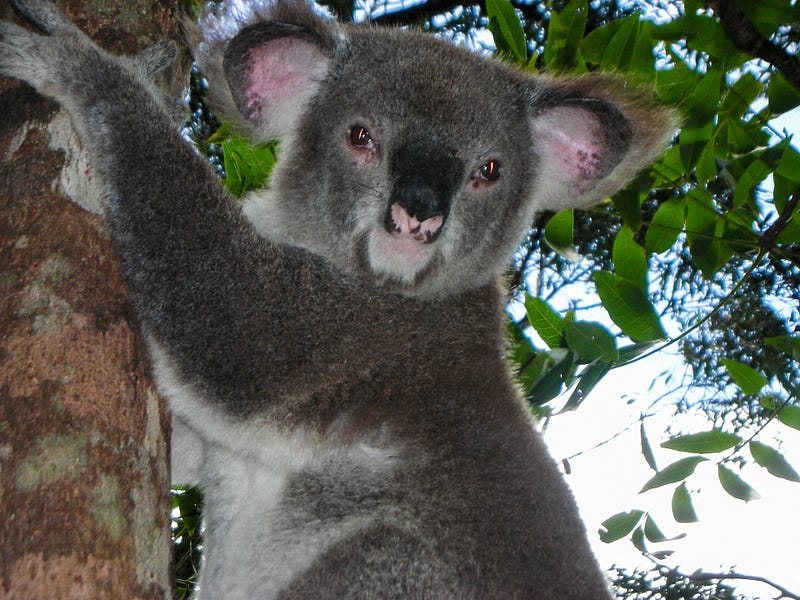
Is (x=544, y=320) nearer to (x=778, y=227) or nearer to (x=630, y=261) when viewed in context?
(x=630, y=261)

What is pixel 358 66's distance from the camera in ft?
9.95

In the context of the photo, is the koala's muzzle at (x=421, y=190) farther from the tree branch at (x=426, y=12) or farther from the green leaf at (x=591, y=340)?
the tree branch at (x=426, y=12)

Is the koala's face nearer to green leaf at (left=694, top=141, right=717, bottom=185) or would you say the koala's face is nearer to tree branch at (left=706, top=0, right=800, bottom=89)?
green leaf at (left=694, top=141, right=717, bottom=185)

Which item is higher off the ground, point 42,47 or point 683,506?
point 42,47

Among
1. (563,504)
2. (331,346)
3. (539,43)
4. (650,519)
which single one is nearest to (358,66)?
(331,346)

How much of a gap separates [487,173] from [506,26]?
21.5 inches

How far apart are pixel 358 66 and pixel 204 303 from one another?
116 cm

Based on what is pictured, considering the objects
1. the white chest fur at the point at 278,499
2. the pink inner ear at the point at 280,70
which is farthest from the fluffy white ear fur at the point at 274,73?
the white chest fur at the point at 278,499

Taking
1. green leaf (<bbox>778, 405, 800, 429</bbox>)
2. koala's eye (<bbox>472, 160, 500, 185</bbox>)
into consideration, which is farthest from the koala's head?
green leaf (<bbox>778, 405, 800, 429</bbox>)

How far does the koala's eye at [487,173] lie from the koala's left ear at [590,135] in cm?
37

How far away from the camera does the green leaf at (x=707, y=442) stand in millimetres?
2834

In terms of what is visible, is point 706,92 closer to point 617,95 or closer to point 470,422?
point 617,95

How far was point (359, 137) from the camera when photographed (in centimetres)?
281

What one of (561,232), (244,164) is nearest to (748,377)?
A: (561,232)
